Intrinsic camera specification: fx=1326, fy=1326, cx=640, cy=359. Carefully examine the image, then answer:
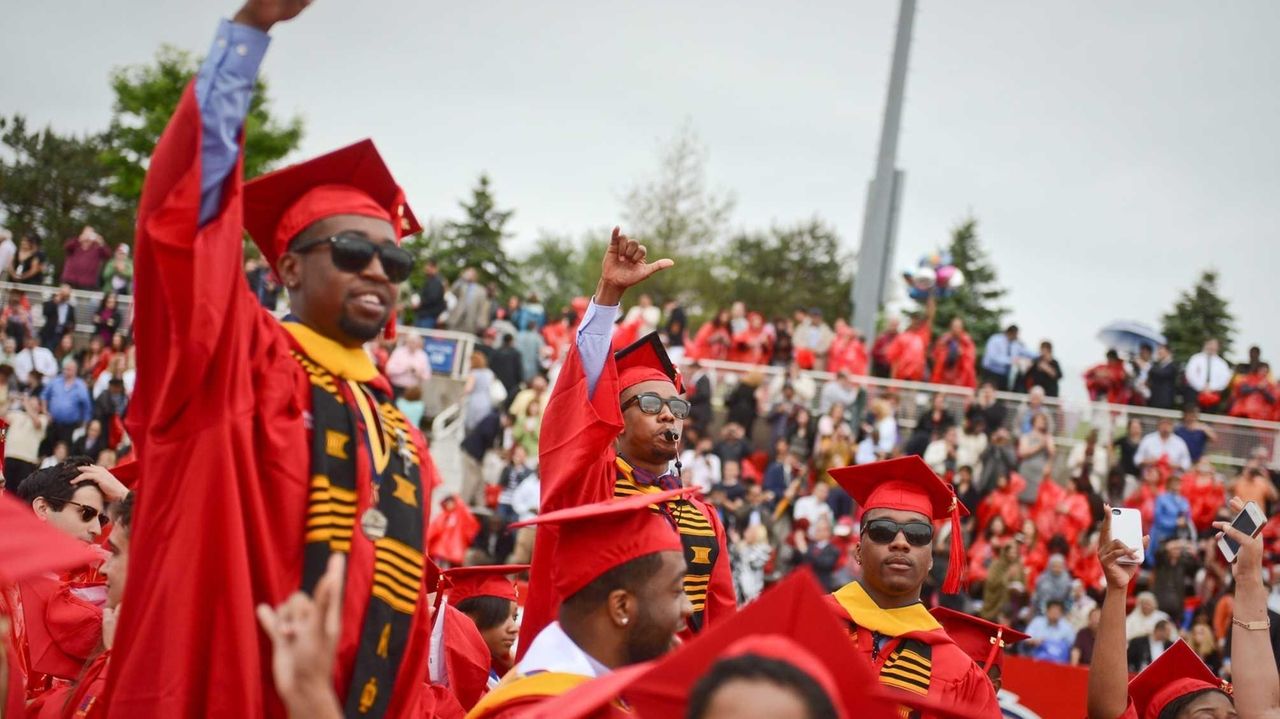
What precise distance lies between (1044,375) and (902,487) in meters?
16.2

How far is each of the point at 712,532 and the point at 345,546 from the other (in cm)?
282

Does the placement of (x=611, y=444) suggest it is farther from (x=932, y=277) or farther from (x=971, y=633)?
(x=932, y=277)

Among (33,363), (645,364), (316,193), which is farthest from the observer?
(33,363)

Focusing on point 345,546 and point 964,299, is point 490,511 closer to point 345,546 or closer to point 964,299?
point 345,546

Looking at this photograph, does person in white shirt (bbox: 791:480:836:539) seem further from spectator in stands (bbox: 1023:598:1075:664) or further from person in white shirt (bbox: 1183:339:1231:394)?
person in white shirt (bbox: 1183:339:1231:394)

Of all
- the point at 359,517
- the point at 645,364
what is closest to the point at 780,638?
the point at 359,517

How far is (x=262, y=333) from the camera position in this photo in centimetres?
365

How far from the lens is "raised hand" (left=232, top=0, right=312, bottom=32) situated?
3498mm

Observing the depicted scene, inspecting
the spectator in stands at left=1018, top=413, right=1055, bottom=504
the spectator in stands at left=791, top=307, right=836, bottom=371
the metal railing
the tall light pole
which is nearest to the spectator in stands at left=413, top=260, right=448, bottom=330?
the metal railing

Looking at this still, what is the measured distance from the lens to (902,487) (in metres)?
6.32

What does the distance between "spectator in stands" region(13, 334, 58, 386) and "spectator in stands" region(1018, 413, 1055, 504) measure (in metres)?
14.2

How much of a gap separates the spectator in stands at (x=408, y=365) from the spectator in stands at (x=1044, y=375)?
32.1 ft

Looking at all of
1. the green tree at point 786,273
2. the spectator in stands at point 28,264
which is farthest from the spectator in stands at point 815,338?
the green tree at point 786,273

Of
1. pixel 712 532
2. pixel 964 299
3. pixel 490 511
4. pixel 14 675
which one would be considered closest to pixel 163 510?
pixel 14 675
